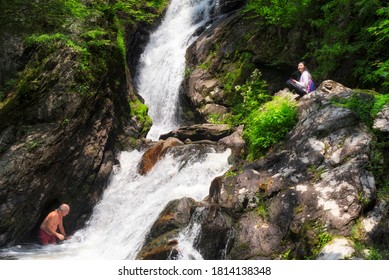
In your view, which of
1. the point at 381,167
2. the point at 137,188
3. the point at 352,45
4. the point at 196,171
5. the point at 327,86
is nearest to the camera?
the point at 381,167

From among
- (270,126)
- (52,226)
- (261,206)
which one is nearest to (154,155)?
(52,226)

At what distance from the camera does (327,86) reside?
29.3ft

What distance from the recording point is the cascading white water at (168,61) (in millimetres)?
17312

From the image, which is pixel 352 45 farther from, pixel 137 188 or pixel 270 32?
pixel 137 188

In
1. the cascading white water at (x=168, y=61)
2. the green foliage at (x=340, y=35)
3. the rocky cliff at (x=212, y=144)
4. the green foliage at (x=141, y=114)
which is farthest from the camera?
the cascading white water at (x=168, y=61)

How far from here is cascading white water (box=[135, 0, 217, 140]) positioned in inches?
682

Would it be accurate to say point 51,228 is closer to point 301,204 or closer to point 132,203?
point 132,203

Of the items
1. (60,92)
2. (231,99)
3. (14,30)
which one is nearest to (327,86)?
(231,99)

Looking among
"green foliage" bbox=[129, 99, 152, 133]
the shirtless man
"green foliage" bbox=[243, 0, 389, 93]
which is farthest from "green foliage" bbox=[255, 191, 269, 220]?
"green foliage" bbox=[129, 99, 152, 133]

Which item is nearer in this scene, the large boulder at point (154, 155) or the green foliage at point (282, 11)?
the large boulder at point (154, 155)

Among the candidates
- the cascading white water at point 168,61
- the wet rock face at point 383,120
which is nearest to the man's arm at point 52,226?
the cascading white water at point 168,61

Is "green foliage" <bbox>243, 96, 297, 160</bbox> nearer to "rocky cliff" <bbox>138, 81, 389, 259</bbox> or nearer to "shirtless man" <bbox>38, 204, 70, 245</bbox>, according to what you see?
"rocky cliff" <bbox>138, 81, 389, 259</bbox>

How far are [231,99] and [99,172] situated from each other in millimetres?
6324

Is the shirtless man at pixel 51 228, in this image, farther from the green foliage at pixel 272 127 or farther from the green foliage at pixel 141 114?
the green foliage at pixel 141 114
